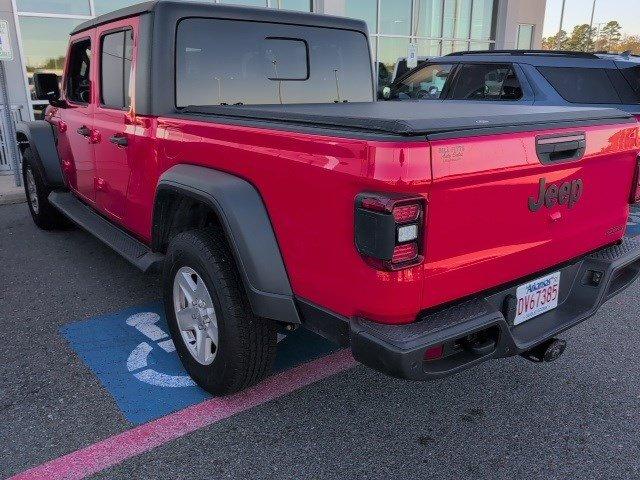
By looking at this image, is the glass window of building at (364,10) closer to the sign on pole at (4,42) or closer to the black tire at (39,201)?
the sign on pole at (4,42)

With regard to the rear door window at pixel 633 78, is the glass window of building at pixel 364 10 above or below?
above

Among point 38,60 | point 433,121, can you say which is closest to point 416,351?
point 433,121

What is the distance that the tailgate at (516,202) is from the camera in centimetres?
184

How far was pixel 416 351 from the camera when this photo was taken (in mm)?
1783

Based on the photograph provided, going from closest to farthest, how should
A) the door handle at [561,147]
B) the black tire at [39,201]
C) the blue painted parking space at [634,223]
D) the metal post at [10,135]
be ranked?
the door handle at [561,147]
the black tire at [39,201]
the blue painted parking space at [634,223]
the metal post at [10,135]

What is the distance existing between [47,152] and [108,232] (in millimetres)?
1710

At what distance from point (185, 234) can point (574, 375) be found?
225 cm

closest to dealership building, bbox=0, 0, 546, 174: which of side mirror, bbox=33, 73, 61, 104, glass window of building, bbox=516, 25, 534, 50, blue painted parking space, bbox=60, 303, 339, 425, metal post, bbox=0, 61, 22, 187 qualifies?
glass window of building, bbox=516, 25, 534, 50

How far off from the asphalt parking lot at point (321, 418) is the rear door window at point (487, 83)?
3.30 meters

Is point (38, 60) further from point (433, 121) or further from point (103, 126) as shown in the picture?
point (433, 121)

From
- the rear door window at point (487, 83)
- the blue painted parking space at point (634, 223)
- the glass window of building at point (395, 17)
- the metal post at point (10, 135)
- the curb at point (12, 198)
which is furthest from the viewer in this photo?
the glass window of building at point (395, 17)

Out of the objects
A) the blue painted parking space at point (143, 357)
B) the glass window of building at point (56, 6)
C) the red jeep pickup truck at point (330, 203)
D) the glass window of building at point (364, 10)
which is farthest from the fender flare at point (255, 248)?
the glass window of building at point (364, 10)

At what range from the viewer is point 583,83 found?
Answer: 18.9 feet

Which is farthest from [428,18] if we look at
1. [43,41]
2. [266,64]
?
[266,64]
